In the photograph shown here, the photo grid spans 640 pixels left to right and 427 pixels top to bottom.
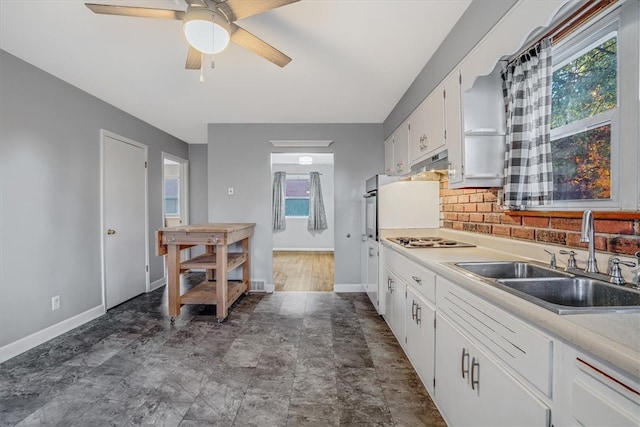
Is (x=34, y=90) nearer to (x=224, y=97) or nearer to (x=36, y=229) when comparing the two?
(x=36, y=229)

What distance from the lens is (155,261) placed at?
14.4 ft

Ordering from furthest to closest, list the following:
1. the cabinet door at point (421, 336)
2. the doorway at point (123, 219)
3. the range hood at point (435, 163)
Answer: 1. the doorway at point (123, 219)
2. the range hood at point (435, 163)
3. the cabinet door at point (421, 336)

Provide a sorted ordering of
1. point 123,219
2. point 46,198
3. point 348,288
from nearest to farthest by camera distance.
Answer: point 46,198 → point 123,219 → point 348,288

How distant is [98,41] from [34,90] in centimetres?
91

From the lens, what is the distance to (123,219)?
3676 millimetres

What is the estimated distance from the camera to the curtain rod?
4.35 feet

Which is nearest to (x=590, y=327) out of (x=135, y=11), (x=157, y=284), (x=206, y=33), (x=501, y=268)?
(x=501, y=268)

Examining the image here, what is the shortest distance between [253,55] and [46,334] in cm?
303

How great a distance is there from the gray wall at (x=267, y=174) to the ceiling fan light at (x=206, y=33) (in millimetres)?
2466

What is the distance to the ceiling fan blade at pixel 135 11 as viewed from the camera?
1.52 metres

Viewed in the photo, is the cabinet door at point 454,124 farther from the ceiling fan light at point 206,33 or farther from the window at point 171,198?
the window at point 171,198

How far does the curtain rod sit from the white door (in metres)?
4.08

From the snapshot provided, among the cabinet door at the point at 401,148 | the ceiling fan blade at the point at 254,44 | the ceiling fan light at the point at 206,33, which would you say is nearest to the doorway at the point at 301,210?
the cabinet door at the point at 401,148

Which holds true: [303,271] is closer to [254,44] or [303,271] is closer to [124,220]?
[124,220]
